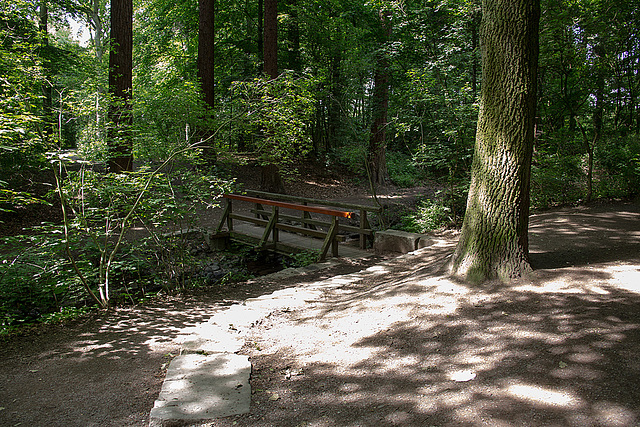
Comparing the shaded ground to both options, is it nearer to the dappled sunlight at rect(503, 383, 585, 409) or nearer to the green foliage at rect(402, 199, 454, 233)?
the dappled sunlight at rect(503, 383, 585, 409)

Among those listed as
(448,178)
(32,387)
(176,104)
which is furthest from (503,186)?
(176,104)

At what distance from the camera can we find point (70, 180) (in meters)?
5.64

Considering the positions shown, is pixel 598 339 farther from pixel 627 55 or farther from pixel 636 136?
pixel 627 55

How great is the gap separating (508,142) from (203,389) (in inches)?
135

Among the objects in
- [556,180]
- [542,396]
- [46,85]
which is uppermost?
[46,85]

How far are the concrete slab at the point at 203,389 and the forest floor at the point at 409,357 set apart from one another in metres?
0.10

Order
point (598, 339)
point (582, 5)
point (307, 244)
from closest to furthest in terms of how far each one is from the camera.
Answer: point (598, 339) → point (582, 5) → point (307, 244)

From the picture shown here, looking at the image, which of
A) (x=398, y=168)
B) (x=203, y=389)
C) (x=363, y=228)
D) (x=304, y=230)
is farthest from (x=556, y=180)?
(x=398, y=168)

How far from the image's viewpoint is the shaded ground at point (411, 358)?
8.04 feet

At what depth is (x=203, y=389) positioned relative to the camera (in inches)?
114

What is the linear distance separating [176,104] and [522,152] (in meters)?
8.41

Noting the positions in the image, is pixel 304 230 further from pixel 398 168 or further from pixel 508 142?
pixel 398 168

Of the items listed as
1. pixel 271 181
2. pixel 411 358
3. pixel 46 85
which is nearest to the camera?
pixel 411 358

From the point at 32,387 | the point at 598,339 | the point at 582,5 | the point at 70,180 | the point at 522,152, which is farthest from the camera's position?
the point at 582,5
